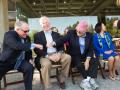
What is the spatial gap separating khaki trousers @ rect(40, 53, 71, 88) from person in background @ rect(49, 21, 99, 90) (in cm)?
22

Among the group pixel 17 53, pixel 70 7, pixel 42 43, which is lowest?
pixel 17 53

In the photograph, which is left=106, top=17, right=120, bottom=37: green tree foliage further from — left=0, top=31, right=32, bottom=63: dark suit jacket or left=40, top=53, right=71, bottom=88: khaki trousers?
left=0, top=31, right=32, bottom=63: dark suit jacket

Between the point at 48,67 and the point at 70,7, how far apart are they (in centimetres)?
2024

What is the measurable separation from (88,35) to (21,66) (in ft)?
4.85

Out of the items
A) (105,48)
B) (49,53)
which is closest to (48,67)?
(49,53)

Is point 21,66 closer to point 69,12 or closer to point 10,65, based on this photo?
point 10,65

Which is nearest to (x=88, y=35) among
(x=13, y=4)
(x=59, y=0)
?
(x=13, y=4)

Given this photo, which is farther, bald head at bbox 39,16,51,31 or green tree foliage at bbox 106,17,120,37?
green tree foliage at bbox 106,17,120,37

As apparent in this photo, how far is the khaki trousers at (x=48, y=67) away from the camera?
4.63 meters

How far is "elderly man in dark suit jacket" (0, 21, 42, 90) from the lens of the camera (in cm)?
436

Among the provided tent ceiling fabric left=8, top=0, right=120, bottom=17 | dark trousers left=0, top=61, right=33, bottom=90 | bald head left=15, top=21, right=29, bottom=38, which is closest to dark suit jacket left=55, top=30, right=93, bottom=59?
bald head left=15, top=21, right=29, bottom=38

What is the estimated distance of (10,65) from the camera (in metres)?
4.50

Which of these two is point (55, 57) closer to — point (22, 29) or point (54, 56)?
point (54, 56)

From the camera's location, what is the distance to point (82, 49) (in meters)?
5.26
